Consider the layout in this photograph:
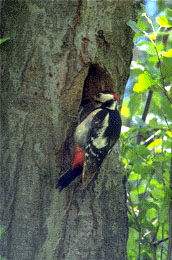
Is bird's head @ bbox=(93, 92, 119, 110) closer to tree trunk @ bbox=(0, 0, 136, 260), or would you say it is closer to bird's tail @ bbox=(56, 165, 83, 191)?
tree trunk @ bbox=(0, 0, 136, 260)

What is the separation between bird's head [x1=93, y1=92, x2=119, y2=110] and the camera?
2876 millimetres

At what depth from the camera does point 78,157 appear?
2701mm

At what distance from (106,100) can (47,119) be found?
0.56 m

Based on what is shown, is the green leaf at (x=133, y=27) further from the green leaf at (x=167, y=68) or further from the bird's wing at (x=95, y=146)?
the bird's wing at (x=95, y=146)

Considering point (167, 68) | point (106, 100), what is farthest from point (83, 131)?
point (167, 68)

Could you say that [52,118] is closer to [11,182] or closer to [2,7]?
[11,182]

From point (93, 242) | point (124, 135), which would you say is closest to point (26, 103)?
point (124, 135)

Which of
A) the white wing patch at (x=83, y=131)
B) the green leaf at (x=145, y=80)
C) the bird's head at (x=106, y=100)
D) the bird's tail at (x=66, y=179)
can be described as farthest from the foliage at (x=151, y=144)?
the bird's tail at (x=66, y=179)

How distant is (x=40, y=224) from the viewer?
8.21 feet

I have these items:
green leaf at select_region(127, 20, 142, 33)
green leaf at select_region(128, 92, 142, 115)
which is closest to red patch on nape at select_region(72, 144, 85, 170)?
green leaf at select_region(128, 92, 142, 115)

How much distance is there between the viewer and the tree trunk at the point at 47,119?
246 centimetres

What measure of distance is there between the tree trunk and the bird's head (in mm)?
239

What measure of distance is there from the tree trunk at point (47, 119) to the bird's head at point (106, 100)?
0.24 meters

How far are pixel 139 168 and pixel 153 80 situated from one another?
28.4 inches
